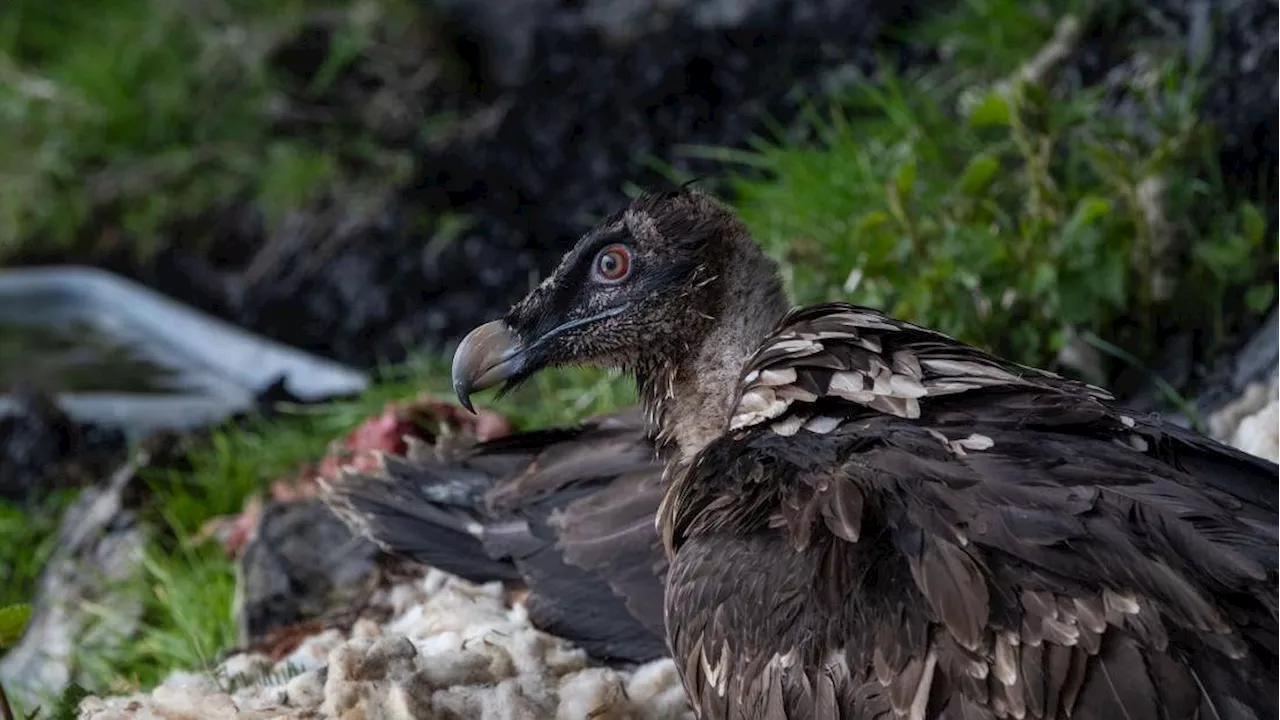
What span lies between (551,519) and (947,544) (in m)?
0.95

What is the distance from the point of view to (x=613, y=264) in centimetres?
203

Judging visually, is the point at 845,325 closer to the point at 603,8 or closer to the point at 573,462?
the point at 573,462

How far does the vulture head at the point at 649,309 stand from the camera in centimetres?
200

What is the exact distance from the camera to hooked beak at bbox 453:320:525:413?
79.0 inches

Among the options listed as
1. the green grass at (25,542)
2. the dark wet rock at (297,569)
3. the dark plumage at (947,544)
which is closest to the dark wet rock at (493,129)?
the green grass at (25,542)

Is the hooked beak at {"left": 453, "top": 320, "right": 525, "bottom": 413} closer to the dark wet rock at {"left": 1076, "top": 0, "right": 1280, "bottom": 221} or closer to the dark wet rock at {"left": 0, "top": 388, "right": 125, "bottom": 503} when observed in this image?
the dark wet rock at {"left": 1076, "top": 0, "right": 1280, "bottom": 221}

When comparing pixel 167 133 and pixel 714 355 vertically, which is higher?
pixel 167 133

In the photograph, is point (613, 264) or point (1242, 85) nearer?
point (613, 264)

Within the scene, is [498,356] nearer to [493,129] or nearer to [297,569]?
[297,569]

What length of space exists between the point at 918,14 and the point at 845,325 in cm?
332

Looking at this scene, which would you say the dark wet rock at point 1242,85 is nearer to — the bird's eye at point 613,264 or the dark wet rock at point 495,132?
the dark wet rock at point 495,132

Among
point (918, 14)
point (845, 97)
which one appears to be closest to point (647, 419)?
point (845, 97)

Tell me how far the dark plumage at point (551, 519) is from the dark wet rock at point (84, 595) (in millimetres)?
1036

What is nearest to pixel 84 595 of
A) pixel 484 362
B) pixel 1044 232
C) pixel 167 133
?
pixel 484 362
